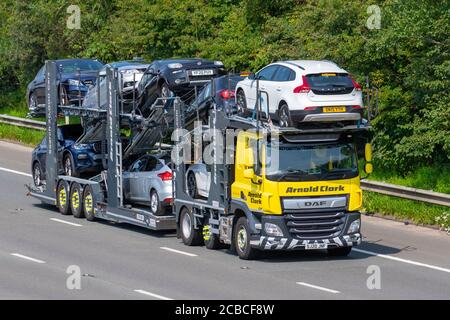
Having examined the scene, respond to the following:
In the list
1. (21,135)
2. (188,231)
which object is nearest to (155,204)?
(188,231)

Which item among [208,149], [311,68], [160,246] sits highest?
[311,68]

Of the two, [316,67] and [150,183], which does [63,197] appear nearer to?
Answer: [150,183]

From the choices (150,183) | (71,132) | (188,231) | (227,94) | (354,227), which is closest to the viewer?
(354,227)

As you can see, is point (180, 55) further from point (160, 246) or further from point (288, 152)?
point (288, 152)

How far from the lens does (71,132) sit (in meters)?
30.5

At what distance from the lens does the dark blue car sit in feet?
95.8

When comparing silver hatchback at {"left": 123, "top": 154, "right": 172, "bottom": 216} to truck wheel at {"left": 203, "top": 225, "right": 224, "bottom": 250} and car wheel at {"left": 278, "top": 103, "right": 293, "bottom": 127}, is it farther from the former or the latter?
car wheel at {"left": 278, "top": 103, "right": 293, "bottom": 127}

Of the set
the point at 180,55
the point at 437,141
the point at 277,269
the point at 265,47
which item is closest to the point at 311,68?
the point at 277,269

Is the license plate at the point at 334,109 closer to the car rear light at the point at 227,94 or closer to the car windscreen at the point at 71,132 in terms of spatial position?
the car rear light at the point at 227,94

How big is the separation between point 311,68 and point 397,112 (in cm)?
859

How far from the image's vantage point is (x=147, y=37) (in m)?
41.6

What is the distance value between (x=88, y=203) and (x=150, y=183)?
9.32ft

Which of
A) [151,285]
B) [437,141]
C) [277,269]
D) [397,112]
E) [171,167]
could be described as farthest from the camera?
[397,112]

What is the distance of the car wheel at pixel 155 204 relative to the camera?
Result: 25625mm
